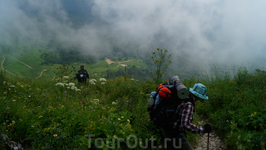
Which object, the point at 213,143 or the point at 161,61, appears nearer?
the point at 213,143

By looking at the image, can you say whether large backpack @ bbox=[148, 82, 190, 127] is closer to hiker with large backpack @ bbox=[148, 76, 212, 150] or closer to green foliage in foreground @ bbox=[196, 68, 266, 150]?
hiker with large backpack @ bbox=[148, 76, 212, 150]

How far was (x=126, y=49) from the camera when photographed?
14188cm

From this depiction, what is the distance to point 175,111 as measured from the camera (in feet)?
9.00

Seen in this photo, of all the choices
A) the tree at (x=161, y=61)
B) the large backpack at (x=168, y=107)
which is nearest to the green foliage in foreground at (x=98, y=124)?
the large backpack at (x=168, y=107)

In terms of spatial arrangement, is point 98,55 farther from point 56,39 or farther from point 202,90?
point 202,90

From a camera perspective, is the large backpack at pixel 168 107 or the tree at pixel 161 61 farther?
the tree at pixel 161 61

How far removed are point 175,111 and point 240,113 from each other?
2.87 m

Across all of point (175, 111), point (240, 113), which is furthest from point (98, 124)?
point (240, 113)

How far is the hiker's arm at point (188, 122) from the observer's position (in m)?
2.52

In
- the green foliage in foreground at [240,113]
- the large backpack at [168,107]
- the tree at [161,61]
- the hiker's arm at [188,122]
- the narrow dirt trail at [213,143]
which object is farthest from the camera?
the tree at [161,61]

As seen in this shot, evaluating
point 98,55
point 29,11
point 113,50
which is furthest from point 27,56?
point 29,11

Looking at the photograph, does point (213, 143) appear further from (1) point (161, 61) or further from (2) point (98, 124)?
(1) point (161, 61)

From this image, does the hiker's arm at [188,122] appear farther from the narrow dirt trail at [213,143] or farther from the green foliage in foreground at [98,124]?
the narrow dirt trail at [213,143]

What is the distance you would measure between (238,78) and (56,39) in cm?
16493
